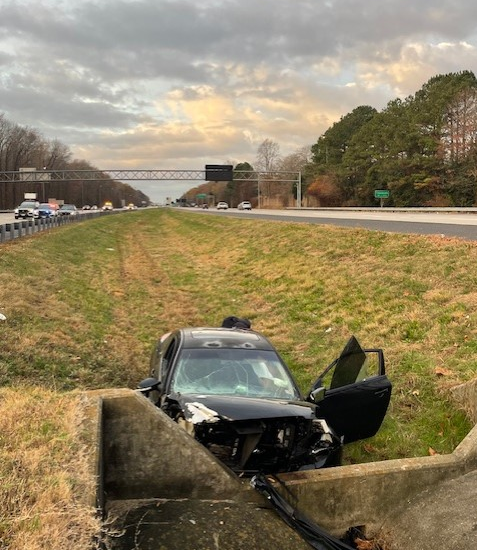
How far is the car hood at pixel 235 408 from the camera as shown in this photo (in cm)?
518

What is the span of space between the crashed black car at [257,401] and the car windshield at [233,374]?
0.01 metres

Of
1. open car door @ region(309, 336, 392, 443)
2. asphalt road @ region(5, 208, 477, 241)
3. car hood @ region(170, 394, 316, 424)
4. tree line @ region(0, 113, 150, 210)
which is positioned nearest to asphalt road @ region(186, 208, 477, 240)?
asphalt road @ region(5, 208, 477, 241)

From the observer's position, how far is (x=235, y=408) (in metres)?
5.27

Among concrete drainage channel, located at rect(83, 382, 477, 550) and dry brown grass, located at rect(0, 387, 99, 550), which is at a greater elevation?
dry brown grass, located at rect(0, 387, 99, 550)

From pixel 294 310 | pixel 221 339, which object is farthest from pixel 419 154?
pixel 221 339

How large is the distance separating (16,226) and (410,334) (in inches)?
875

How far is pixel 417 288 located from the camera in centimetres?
1269

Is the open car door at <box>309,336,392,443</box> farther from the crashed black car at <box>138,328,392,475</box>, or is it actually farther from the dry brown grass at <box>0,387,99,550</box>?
the dry brown grass at <box>0,387,99,550</box>

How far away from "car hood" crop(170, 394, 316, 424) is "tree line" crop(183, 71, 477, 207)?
58120 millimetres

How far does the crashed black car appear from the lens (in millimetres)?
5297

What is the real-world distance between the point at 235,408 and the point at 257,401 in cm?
39

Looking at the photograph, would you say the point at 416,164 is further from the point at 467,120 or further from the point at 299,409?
the point at 299,409

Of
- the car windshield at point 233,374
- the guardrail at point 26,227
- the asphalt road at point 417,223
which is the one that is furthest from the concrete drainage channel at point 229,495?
the guardrail at point 26,227

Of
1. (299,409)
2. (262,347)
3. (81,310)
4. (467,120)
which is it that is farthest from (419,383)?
(467,120)
